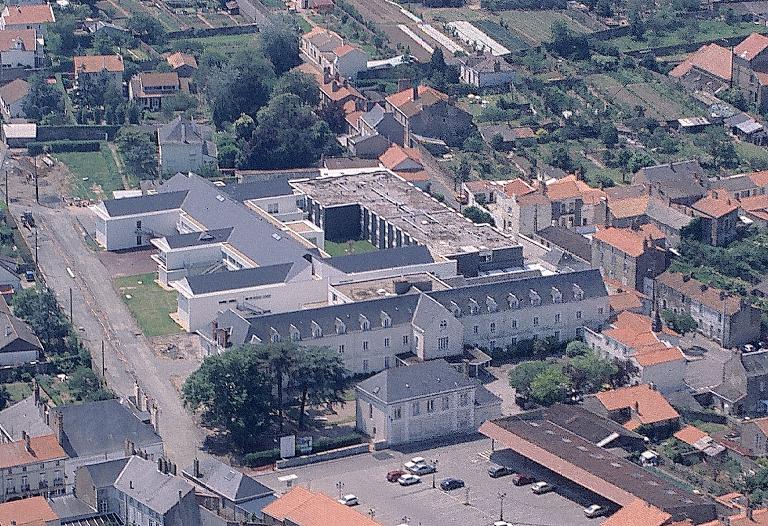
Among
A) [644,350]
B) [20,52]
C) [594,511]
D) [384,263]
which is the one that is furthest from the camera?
[20,52]

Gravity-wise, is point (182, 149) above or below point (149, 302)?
above

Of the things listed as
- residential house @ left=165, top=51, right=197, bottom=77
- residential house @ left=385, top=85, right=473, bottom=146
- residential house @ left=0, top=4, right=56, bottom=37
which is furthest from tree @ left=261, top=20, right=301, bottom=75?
→ residential house @ left=0, top=4, right=56, bottom=37

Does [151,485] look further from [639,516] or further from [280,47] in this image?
[280,47]

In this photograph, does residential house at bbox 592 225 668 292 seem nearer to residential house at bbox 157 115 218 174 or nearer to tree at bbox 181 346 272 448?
tree at bbox 181 346 272 448

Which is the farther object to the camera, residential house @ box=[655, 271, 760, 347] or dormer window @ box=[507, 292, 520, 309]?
residential house @ box=[655, 271, 760, 347]

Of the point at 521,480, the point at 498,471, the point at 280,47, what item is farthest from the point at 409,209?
the point at 521,480

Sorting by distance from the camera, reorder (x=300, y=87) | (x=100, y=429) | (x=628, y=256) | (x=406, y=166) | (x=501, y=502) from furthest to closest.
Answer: (x=300, y=87) < (x=406, y=166) < (x=628, y=256) < (x=100, y=429) < (x=501, y=502)
